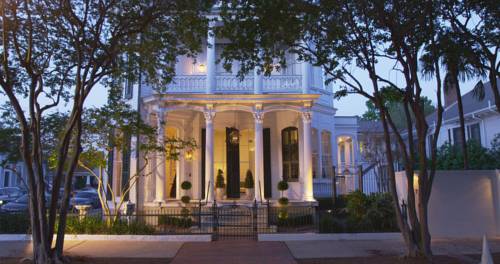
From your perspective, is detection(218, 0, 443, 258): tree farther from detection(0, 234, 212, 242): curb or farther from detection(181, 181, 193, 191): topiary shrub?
detection(181, 181, 193, 191): topiary shrub

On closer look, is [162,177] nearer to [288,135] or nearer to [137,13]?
[288,135]

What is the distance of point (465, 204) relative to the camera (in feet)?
40.1

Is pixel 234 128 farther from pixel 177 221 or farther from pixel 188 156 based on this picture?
pixel 177 221

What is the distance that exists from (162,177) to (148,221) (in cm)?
181

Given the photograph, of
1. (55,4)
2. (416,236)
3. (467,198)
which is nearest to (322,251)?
(416,236)

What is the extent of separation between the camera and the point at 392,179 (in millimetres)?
8922

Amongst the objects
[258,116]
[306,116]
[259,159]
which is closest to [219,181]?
[259,159]

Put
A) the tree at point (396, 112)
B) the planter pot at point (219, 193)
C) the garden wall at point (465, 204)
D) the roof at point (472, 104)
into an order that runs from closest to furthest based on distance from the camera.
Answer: the garden wall at point (465, 204) < the planter pot at point (219, 193) < the roof at point (472, 104) < the tree at point (396, 112)

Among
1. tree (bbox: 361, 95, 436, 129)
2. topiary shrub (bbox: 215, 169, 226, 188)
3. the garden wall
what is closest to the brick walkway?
the garden wall

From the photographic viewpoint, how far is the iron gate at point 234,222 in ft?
41.3

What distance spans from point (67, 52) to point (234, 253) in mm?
6943

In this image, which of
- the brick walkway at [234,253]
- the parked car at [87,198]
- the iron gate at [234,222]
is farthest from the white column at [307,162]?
the parked car at [87,198]

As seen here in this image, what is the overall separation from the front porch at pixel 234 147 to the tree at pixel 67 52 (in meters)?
4.85

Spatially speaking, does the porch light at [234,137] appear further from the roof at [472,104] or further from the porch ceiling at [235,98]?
the roof at [472,104]
